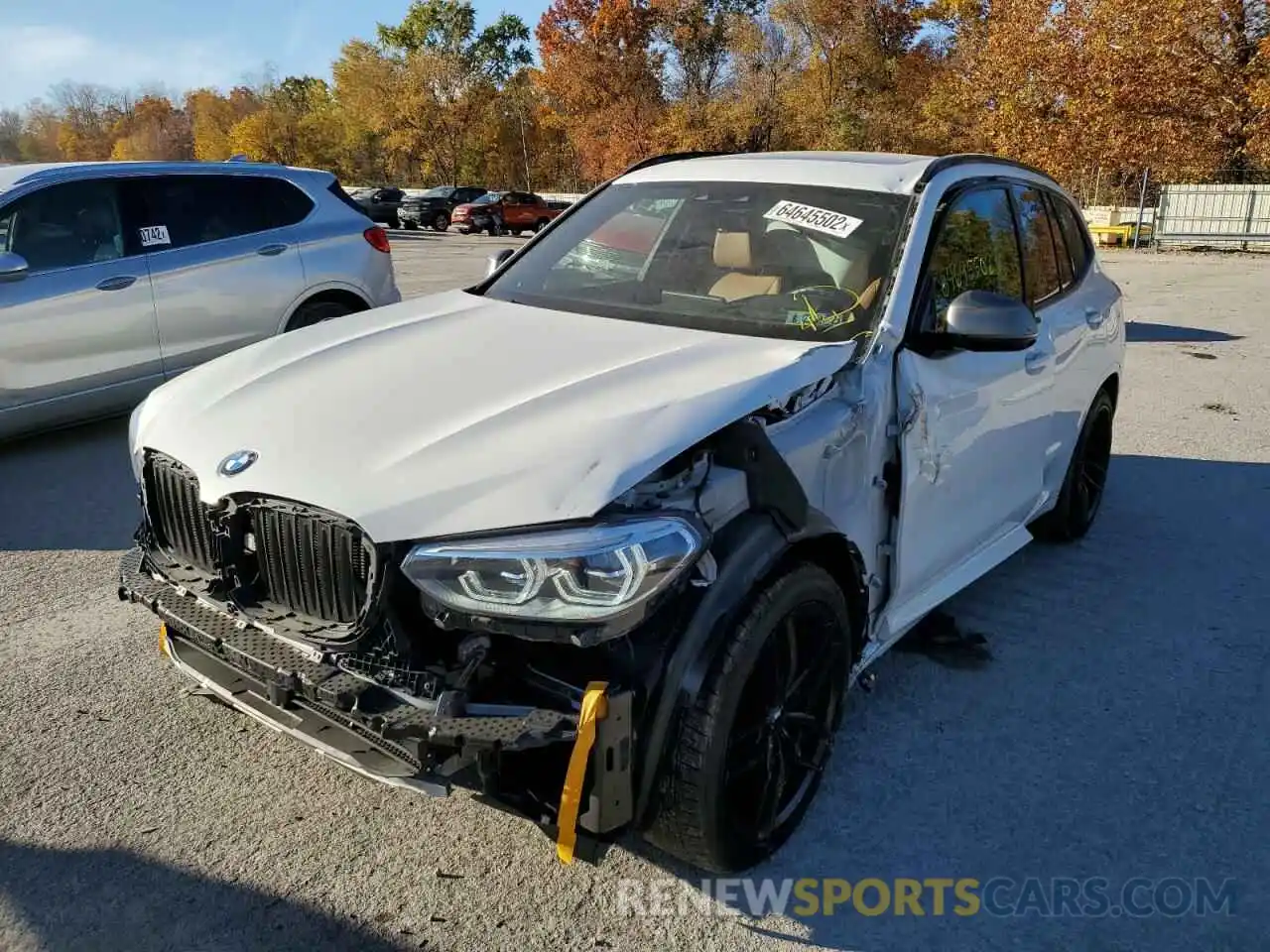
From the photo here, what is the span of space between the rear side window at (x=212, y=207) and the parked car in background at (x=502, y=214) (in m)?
26.4

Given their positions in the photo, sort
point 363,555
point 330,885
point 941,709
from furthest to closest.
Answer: point 941,709 → point 330,885 → point 363,555

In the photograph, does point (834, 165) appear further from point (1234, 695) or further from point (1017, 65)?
point (1017, 65)

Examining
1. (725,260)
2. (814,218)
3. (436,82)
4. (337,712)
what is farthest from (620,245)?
(436,82)

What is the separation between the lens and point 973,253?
142 inches

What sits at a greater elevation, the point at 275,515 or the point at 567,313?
the point at 567,313

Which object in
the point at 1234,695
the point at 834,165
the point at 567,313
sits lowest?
the point at 1234,695

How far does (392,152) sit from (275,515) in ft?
204

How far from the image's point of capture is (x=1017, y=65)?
29281 millimetres

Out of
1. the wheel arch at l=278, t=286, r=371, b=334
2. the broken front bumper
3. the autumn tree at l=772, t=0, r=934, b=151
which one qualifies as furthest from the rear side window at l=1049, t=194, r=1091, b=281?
the autumn tree at l=772, t=0, r=934, b=151

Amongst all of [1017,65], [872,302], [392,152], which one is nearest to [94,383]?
[872,302]

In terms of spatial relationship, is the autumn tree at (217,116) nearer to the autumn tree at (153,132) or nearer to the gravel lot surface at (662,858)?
the autumn tree at (153,132)

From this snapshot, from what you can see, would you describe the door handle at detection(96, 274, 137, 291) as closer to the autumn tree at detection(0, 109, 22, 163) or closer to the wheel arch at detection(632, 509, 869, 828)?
the wheel arch at detection(632, 509, 869, 828)

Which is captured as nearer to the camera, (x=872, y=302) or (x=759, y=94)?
(x=872, y=302)

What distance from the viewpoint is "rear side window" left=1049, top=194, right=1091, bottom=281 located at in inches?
181
